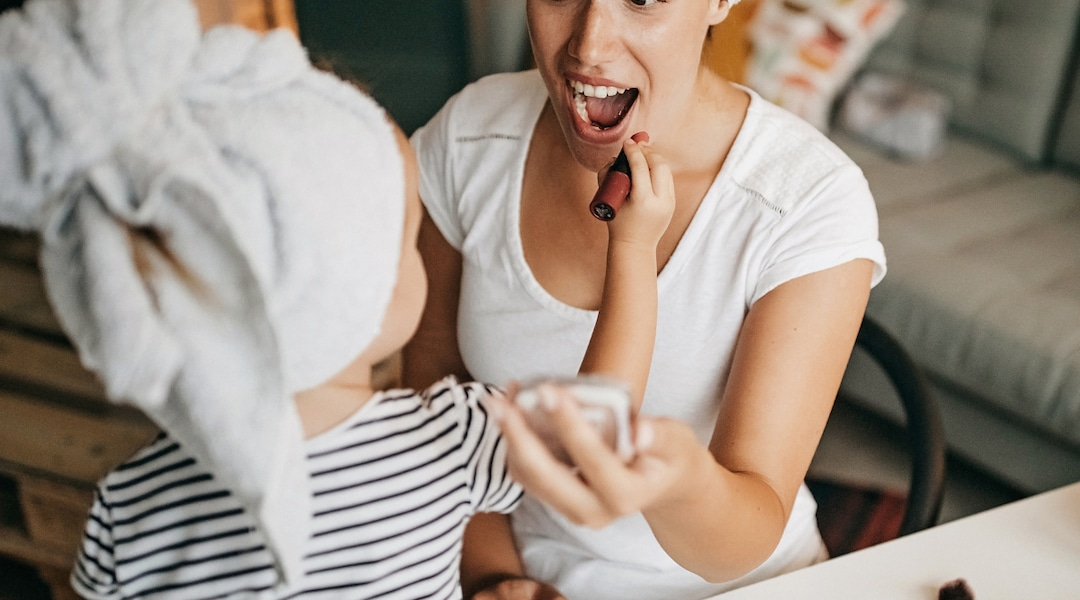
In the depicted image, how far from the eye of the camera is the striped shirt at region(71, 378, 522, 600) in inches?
27.3

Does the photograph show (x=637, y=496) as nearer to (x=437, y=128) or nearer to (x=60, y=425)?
(x=437, y=128)

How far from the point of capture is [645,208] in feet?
2.51

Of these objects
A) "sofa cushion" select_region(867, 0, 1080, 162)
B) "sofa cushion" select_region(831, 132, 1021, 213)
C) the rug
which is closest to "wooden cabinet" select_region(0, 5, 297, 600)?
the rug

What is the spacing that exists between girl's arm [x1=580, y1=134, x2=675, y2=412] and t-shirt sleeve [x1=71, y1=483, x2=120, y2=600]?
16.3 inches

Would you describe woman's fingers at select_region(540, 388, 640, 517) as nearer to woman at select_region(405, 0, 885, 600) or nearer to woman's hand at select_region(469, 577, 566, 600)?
woman at select_region(405, 0, 885, 600)

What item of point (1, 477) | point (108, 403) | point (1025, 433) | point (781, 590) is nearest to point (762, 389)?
point (781, 590)

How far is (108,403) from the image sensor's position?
1.71 metres

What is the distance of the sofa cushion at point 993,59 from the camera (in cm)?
215

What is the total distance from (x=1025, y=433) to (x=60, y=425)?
70.8 inches

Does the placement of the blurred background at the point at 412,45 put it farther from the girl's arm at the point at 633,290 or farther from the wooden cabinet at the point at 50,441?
the girl's arm at the point at 633,290

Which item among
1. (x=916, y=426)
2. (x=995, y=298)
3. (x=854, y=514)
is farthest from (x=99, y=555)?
(x=995, y=298)

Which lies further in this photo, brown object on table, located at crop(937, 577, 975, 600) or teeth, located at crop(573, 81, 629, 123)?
teeth, located at crop(573, 81, 629, 123)

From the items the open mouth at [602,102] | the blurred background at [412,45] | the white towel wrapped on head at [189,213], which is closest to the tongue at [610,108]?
the open mouth at [602,102]

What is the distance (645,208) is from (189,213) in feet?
1.27
